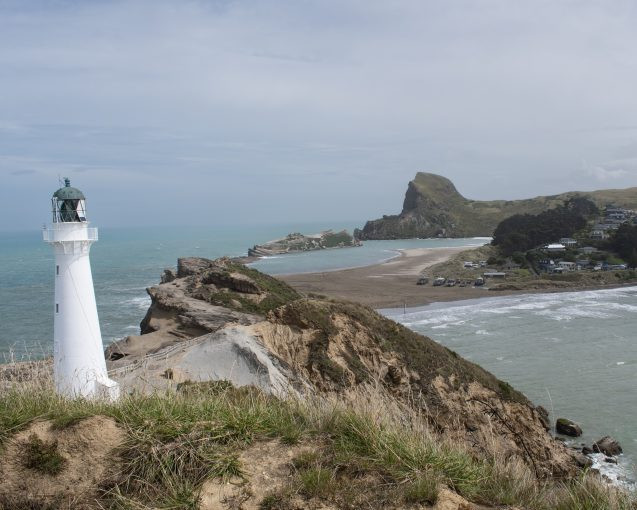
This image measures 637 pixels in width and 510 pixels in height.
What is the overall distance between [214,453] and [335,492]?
3.64 ft

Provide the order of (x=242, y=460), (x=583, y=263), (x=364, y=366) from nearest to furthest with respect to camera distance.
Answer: (x=242, y=460) → (x=364, y=366) → (x=583, y=263)

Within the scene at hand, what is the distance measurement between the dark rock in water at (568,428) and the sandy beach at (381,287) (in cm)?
3407

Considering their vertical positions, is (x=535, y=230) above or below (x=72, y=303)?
above

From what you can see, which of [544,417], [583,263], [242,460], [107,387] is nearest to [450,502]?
[242,460]

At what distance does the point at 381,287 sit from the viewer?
2766 inches

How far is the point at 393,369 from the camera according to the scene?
66.8 ft

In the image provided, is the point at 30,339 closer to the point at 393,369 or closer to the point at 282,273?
the point at 393,369

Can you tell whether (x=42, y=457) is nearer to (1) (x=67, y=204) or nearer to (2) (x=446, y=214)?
(1) (x=67, y=204)

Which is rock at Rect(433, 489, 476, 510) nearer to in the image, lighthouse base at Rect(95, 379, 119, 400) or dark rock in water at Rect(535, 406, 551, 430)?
lighthouse base at Rect(95, 379, 119, 400)

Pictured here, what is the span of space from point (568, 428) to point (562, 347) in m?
15.0

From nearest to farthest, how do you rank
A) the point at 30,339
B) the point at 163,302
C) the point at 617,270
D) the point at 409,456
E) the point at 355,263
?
the point at 409,456
the point at 163,302
the point at 30,339
the point at 617,270
the point at 355,263

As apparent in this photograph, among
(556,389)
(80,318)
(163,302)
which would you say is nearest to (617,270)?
(556,389)

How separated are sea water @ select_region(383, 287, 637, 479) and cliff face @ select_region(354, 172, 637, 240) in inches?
4347

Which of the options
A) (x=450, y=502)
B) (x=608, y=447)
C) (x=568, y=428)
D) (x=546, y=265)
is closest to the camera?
(x=450, y=502)
